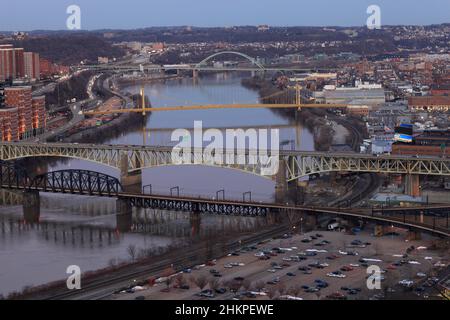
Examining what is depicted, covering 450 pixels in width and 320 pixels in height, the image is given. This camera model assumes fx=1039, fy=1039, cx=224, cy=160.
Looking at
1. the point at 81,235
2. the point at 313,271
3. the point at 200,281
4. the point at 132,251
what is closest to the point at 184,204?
the point at 81,235

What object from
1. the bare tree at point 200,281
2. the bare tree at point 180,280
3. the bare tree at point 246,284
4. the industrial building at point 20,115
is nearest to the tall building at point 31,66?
the industrial building at point 20,115

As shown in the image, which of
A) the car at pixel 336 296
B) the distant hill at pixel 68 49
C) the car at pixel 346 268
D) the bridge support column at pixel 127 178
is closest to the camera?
the car at pixel 336 296

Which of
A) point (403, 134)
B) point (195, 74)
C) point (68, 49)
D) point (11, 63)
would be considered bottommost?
point (403, 134)

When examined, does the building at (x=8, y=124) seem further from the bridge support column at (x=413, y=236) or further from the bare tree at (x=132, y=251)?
the bridge support column at (x=413, y=236)

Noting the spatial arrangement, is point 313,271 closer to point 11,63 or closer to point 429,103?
point 429,103

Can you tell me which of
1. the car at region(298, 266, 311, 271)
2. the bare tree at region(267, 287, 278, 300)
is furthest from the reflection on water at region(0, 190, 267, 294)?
the bare tree at region(267, 287, 278, 300)

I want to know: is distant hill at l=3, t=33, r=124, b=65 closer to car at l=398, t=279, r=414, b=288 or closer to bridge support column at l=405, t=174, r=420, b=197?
bridge support column at l=405, t=174, r=420, b=197

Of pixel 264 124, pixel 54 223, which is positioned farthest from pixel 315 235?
pixel 264 124
